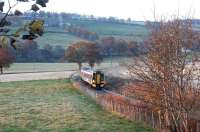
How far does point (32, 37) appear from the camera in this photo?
2109mm

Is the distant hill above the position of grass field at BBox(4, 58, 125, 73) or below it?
above

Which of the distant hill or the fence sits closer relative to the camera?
the fence

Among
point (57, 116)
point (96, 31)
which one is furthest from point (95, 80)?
point (96, 31)

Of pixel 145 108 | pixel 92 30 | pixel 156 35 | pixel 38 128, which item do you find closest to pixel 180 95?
pixel 156 35

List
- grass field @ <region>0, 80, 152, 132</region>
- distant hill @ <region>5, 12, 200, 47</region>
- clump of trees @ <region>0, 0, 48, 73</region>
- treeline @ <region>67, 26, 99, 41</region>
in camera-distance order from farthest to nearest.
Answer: treeline @ <region>67, 26, 99, 41</region>
distant hill @ <region>5, 12, 200, 47</region>
grass field @ <region>0, 80, 152, 132</region>
clump of trees @ <region>0, 0, 48, 73</region>

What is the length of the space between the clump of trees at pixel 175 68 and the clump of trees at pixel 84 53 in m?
58.8

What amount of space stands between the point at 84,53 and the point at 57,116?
161ft

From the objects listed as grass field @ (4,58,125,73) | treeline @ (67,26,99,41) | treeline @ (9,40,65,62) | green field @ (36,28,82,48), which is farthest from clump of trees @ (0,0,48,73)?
treeline @ (67,26,99,41)

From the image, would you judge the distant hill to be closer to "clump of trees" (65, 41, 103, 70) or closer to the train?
"clump of trees" (65, 41, 103, 70)

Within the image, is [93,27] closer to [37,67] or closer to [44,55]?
[44,55]

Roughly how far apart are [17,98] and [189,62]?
22491 mm

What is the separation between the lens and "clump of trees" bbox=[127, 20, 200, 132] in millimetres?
11484

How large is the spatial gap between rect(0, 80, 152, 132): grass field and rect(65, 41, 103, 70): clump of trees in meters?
37.8

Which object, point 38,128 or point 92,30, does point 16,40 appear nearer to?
point 38,128
